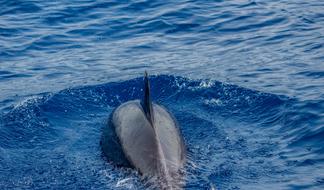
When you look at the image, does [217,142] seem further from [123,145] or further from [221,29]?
[221,29]

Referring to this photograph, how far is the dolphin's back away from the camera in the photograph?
10.9m

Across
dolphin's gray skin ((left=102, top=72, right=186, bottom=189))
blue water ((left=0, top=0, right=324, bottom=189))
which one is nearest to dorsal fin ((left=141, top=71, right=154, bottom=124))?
dolphin's gray skin ((left=102, top=72, right=186, bottom=189))

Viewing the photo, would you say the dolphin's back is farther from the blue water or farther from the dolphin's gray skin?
the blue water

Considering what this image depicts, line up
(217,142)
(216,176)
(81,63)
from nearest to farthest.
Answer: (216,176)
(217,142)
(81,63)

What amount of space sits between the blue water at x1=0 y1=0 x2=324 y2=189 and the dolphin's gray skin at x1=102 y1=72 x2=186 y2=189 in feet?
0.97

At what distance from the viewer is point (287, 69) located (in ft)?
55.9

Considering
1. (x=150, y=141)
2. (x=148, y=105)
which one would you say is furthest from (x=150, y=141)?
(x=148, y=105)

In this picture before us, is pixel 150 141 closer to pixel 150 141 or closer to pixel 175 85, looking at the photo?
pixel 150 141

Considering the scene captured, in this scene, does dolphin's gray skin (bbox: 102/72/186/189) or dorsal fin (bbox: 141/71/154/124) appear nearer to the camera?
dolphin's gray skin (bbox: 102/72/186/189)

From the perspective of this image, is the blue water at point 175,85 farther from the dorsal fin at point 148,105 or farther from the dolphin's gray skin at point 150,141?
the dorsal fin at point 148,105

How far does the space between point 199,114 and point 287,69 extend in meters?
3.30

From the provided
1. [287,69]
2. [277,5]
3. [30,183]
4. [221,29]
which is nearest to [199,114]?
[287,69]

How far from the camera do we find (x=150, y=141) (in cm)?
1148

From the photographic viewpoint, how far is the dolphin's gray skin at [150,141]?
10.8 metres
